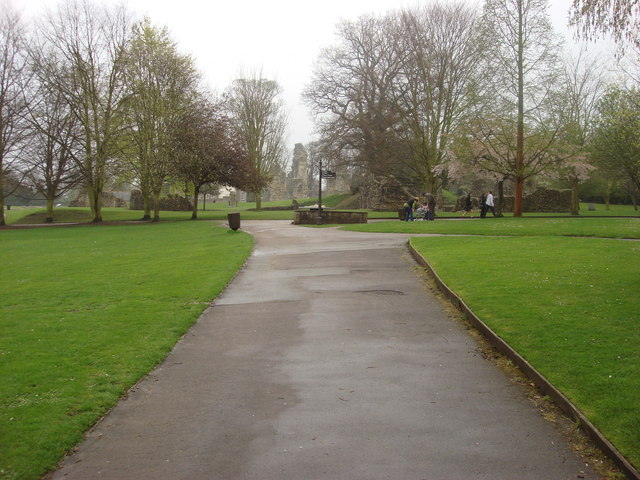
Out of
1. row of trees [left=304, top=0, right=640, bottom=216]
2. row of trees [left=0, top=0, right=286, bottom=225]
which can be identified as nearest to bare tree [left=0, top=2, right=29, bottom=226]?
row of trees [left=0, top=0, right=286, bottom=225]

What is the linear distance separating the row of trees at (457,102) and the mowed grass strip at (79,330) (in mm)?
21605

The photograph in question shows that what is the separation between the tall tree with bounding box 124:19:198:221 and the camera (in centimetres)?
3712

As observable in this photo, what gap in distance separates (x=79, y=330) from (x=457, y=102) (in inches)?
1322

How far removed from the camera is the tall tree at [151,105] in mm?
37125

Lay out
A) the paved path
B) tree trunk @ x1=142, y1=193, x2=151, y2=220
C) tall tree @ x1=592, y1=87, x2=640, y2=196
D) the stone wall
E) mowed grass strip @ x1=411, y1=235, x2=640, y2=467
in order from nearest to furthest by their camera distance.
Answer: the paved path
mowed grass strip @ x1=411, y1=235, x2=640, y2=467
tall tree @ x1=592, y1=87, x2=640, y2=196
tree trunk @ x1=142, y1=193, x2=151, y2=220
the stone wall

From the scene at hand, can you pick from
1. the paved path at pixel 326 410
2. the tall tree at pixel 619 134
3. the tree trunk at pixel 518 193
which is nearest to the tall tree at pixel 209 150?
the tree trunk at pixel 518 193

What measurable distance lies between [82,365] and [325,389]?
293cm

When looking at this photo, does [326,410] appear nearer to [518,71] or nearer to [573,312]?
[573,312]

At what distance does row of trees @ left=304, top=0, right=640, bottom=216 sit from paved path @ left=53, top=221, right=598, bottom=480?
26449 millimetres

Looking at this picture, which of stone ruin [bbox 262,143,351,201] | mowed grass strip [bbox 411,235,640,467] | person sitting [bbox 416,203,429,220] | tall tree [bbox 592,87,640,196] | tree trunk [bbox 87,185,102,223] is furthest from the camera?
stone ruin [bbox 262,143,351,201]

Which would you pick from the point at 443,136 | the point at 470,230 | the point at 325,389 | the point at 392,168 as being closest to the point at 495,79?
the point at 443,136

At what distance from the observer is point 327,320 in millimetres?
8312

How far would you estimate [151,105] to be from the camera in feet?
122

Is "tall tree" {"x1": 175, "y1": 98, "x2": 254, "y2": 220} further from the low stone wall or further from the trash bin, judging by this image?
the trash bin
